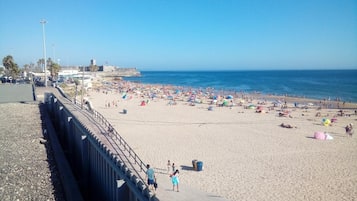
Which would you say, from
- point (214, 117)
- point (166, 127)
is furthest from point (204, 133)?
point (214, 117)

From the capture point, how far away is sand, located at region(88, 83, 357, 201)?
12438 millimetres

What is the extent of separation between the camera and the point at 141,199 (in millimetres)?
5922

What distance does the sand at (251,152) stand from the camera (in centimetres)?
1244

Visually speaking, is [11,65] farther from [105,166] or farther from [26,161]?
[105,166]

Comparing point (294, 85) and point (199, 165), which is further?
point (294, 85)

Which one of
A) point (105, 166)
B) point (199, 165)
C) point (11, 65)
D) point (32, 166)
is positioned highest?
point (11, 65)

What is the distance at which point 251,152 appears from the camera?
57.1ft

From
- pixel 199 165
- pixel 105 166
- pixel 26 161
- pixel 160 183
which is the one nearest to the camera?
pixel 105 166

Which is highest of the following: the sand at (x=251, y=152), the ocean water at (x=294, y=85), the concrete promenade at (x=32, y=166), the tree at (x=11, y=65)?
the tree at (x=11, y=65)

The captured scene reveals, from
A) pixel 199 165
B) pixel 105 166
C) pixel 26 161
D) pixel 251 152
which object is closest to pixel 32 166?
pixel 26 161

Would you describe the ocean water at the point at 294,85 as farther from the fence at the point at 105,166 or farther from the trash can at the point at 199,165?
the fence at the point at 105,166

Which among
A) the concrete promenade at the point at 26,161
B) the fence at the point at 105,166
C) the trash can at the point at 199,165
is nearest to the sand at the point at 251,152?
the trash can at the point at 199,165

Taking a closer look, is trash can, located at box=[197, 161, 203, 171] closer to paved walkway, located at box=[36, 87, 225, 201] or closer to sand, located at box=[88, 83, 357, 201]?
sand, located at box=[88, 83, 357, 201]

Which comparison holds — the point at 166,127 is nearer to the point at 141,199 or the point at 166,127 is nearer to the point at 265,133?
the point at 265,133
